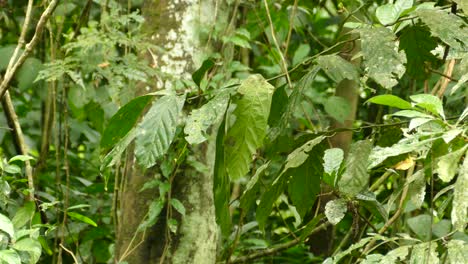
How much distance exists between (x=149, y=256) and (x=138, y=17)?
758 mm

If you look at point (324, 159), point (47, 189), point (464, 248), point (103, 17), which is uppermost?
point (103, 17)

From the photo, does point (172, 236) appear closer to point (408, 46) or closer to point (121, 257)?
point (121, 257)

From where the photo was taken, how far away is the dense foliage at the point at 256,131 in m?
1.33

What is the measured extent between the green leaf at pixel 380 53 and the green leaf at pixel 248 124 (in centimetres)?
18

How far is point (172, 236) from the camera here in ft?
7.16

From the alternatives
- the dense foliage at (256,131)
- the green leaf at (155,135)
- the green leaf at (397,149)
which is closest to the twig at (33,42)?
the dense foliage at (256,131)

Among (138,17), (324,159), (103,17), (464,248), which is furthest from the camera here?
(103,17)

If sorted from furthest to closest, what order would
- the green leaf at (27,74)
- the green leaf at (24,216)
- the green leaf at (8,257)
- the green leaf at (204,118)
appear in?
the green leaf at (27,74), the green leaf at (24,216), the green leaf at (8,257), the green leaf at (204,118)

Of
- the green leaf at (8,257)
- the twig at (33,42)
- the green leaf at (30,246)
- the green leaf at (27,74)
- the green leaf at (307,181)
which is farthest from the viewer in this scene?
the green leaf at (27,74)

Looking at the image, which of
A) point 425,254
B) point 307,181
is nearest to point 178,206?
point 307,181

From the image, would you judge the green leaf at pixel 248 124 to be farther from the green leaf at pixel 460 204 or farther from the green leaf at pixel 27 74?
the green leaf at pixel 27 74

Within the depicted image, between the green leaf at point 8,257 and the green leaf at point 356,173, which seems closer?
the green leaf at point 356,173

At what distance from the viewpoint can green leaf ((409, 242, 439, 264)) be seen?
1339 mm

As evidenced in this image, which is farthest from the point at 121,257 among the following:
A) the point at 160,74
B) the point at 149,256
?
the point at 160,74
